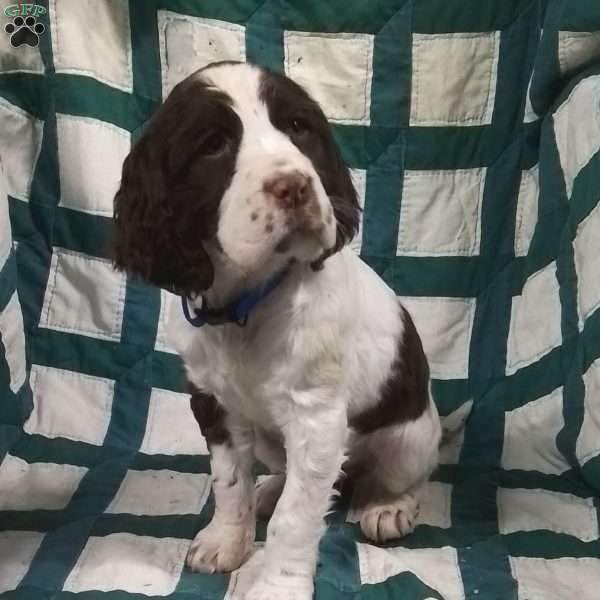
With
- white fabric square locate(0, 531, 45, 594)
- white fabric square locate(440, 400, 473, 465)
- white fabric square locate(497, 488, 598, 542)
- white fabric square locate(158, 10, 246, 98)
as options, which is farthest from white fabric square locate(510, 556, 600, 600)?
white fabric square locate(158, 10, 246, 98)

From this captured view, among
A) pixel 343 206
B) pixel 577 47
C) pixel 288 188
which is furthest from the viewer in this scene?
pixel 577 47

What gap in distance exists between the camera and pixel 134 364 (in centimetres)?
239

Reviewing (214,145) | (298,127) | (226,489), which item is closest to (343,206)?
(298,127)

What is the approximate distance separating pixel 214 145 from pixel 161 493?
3.21 ft

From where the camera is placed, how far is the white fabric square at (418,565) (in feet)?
5.65

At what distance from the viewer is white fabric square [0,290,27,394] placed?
1852 millimetres

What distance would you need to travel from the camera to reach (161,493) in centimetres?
209

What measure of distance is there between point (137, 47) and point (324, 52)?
458mm

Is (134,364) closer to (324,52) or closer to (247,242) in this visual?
(324,52)

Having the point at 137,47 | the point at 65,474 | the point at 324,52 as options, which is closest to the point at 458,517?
the point at 65,474

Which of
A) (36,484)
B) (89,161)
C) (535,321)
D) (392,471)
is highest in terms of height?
(89,161)

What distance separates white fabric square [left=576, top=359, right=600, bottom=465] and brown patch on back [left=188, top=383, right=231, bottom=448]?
0.77 m

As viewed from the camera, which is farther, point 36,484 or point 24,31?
point 24,31

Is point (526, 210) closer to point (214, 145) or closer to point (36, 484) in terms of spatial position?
point (214, 145)
